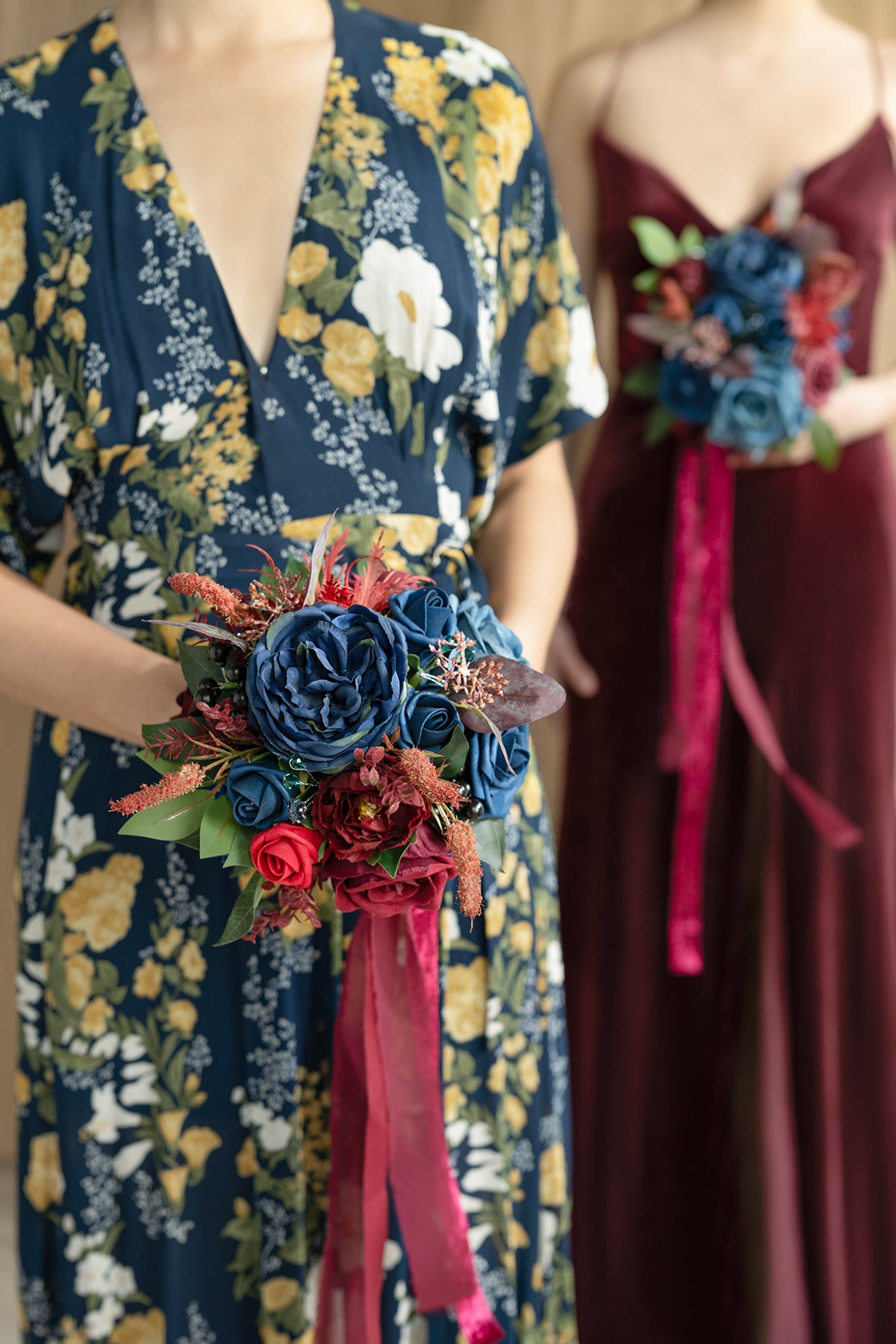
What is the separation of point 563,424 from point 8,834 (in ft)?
3.68

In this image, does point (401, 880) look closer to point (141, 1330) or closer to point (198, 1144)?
point (198, 1144)

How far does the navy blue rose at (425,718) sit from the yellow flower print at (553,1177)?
43cm

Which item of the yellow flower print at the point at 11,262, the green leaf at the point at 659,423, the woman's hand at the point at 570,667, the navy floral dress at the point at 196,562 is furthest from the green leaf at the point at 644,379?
the yellow flower print at the point at 11,262

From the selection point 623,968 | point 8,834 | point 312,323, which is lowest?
point 623,968

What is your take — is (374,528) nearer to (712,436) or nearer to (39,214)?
(39,214)

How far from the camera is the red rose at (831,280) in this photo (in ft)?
4.29

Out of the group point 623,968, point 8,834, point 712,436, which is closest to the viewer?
point 712,436

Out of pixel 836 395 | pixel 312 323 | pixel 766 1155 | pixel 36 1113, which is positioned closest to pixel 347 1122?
pixel 36 1113

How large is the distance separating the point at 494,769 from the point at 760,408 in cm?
77

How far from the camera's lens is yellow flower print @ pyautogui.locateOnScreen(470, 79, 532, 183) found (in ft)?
3.01

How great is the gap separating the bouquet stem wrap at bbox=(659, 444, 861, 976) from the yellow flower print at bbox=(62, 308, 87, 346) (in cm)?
70

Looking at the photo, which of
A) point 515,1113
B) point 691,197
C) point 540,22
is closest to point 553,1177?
point 515,1113

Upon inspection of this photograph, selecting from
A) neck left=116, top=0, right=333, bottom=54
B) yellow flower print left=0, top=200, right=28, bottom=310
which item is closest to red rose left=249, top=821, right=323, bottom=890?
yellow flower print left=0, top=200, right=28, bottom=310

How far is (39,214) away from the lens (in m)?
0.86
